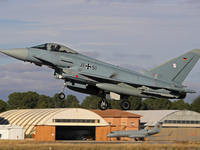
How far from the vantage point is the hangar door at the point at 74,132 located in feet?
276

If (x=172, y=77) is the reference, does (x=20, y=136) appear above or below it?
below

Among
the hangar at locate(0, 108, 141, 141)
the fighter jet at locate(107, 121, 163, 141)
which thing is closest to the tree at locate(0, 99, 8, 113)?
the hangar at locate(0, 108, 141, 141)

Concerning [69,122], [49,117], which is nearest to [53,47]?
[49,117]

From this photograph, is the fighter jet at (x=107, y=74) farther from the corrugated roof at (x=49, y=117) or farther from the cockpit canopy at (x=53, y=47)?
the corrugated roof at (x=49, y=117)

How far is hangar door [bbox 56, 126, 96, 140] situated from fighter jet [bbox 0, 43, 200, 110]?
163 feet

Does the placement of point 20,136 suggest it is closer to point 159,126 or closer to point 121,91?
point 159,126

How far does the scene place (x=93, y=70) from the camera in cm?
3288

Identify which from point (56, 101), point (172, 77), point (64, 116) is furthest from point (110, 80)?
point (56, 101)

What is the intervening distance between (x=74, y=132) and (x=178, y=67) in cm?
5245

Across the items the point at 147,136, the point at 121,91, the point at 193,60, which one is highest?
the point at 193,60

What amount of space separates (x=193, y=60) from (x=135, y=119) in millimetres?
46333

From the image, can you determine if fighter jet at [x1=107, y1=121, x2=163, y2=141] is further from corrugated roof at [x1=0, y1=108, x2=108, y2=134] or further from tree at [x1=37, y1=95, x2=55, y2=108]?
tree at [x1=37, y1=95, x2=55, y2=108]

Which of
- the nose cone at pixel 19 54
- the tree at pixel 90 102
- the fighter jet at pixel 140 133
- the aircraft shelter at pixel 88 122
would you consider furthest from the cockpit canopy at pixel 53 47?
the tree at pixel 90 102

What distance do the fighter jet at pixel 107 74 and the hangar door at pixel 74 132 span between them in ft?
163
